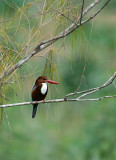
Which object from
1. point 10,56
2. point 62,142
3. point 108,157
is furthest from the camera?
point 62,142

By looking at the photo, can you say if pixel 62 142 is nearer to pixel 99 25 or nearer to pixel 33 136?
pixel 33 136

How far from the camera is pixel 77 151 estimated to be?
869 centimetres

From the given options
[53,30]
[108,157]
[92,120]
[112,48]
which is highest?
[112,48]

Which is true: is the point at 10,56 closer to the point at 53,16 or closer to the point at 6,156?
the point at 53,16

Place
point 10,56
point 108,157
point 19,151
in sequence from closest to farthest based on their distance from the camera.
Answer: point 10,56, point 108,157, point 19,151

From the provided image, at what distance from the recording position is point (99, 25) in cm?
1276

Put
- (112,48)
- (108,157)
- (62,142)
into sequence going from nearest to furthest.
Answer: (108,157)
(62,142)
(112,48)

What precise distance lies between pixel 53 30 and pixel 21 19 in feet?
0.72

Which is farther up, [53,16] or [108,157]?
[53,16]

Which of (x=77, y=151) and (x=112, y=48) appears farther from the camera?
(x=112, y=48)

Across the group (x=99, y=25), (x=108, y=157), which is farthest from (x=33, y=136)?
(x=99, y=25)

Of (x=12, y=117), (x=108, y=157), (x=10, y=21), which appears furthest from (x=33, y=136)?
(x=10, y=21)

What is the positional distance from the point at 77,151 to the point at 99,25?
16.1 ft

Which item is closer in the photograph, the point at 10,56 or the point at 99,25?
the point at 10,56
